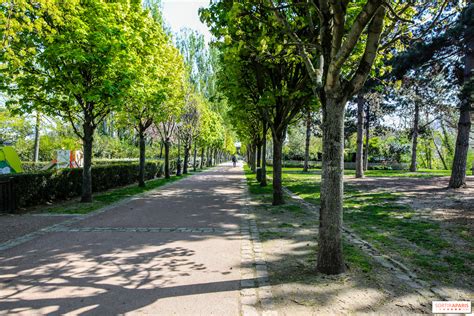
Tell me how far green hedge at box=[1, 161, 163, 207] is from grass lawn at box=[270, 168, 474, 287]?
971cm

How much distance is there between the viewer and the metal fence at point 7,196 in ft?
28.3

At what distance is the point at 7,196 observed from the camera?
872 centimetres

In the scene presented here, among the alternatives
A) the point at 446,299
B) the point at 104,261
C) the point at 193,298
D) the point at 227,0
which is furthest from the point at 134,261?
the point at 227,0

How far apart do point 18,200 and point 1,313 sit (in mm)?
7204

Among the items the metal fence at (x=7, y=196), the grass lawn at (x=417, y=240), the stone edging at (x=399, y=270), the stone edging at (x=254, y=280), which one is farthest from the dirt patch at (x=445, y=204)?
the metal fence at (x=7, y=196)

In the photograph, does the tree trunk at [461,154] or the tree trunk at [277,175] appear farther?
the tree trunk at [461,154]

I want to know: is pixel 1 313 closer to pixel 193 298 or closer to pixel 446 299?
pixel 193 298

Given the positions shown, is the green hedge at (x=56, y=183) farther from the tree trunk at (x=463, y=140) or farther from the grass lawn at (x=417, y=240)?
the tree trunk at (x=463, y=140)

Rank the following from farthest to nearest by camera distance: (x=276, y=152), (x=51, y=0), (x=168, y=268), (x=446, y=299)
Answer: (x=276, y=152) < (x=51, y=0) < (x=168, y=268) < (x=446, y=299)

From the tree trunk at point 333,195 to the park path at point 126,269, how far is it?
136 centimetres

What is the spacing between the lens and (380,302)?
3363 mm

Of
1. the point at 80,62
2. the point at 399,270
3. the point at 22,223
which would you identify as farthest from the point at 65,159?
the point at 399,270

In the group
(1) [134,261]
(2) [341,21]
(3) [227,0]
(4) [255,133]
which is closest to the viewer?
(2) [341,21]

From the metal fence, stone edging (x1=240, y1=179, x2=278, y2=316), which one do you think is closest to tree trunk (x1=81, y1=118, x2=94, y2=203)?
the metal fence
